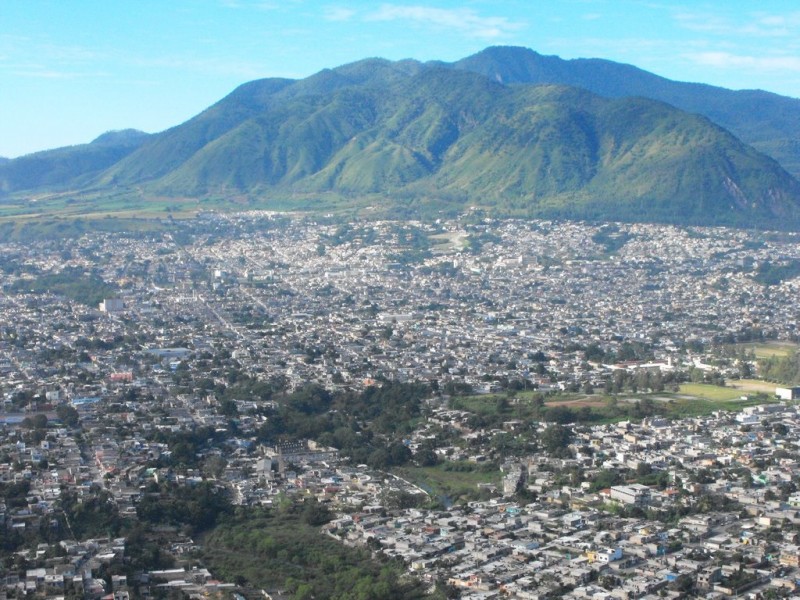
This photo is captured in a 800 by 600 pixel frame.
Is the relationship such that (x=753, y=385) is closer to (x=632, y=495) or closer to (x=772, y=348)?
(x=772, y=348)

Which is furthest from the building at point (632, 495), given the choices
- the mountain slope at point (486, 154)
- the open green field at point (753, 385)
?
the mountain slope at point (486, 154)

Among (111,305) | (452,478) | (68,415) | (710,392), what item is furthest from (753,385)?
(111,305)

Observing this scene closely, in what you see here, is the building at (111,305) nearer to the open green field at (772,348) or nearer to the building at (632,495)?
the open green field at (772,348)

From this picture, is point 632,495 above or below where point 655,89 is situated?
below

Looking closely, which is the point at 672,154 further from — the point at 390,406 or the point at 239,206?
the point at 390,406

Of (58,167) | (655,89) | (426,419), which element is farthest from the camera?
(655,89)

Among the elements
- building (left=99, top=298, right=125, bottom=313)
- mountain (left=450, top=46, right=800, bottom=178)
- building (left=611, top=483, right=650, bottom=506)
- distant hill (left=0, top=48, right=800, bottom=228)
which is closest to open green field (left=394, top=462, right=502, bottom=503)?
building (left=611, top=483, right=650, bottom=506)
